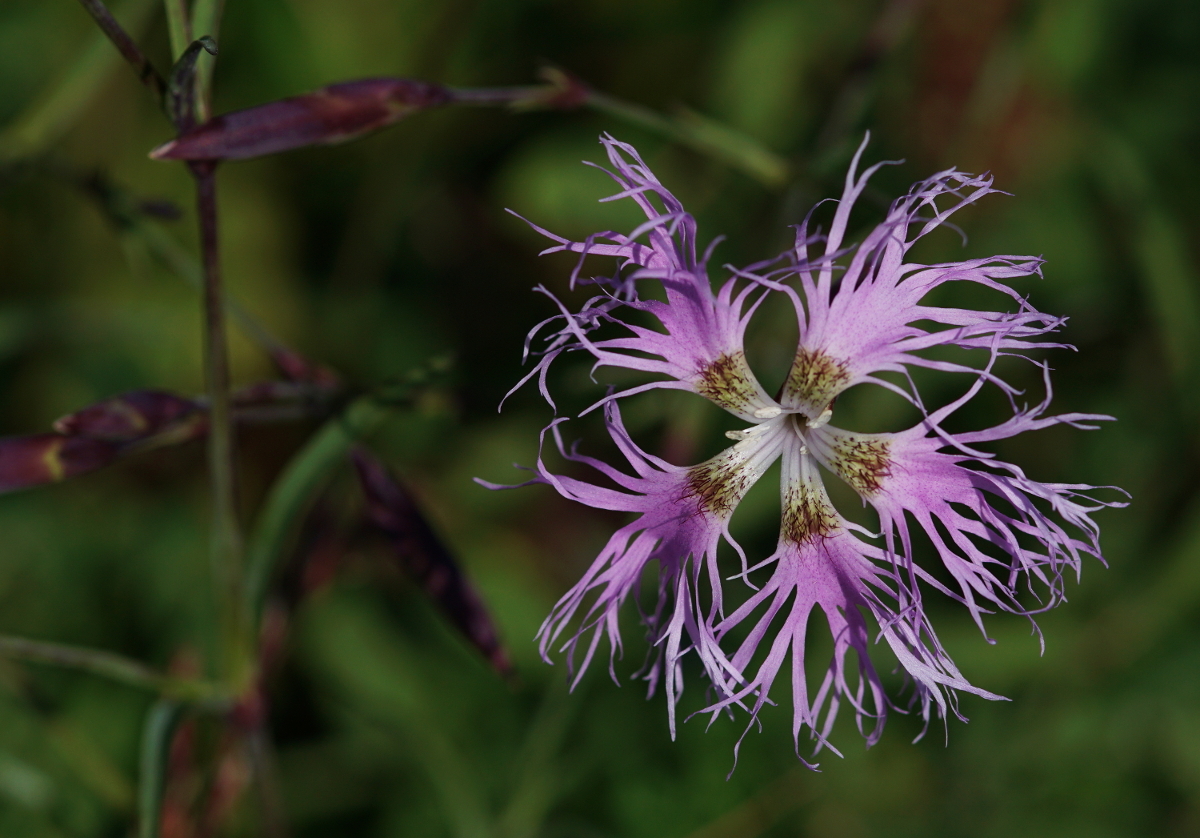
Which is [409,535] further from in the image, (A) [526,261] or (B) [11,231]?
(B) [11,231]

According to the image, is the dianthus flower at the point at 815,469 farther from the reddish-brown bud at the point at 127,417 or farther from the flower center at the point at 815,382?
the reddish-brown bud at the point at 127,417

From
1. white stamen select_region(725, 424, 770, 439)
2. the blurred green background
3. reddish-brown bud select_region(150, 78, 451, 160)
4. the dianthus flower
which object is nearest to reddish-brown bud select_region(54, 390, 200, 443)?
reddish-brown bud select_region(150, 78, 451, 160)

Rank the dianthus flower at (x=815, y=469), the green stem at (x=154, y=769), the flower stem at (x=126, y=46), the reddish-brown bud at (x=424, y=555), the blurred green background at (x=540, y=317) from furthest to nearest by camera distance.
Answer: the blurred green background at (x=540, y=317)
the reddish-brown bud at (x=424, y=555)
the green stem at (x=154, y=769)
the dianthus flower at (x=815, y=469)
the flower stem at (x=126, y=46)

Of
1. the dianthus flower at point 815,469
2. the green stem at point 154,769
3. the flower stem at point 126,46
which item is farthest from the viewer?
the green stem at point 154,769

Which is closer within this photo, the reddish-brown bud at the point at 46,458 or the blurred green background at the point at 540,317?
the reddish-brown bud at the point at 46,458

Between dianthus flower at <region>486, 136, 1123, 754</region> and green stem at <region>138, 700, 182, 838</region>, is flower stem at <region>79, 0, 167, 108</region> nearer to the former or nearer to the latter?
dianthus flower at <region>486, 136, 1123, 754</region>

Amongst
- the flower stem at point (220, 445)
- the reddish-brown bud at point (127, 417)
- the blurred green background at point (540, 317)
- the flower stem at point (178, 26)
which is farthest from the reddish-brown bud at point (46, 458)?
the blurred green background at point (540, 317)

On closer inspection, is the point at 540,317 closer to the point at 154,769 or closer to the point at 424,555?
the point at 424,555
